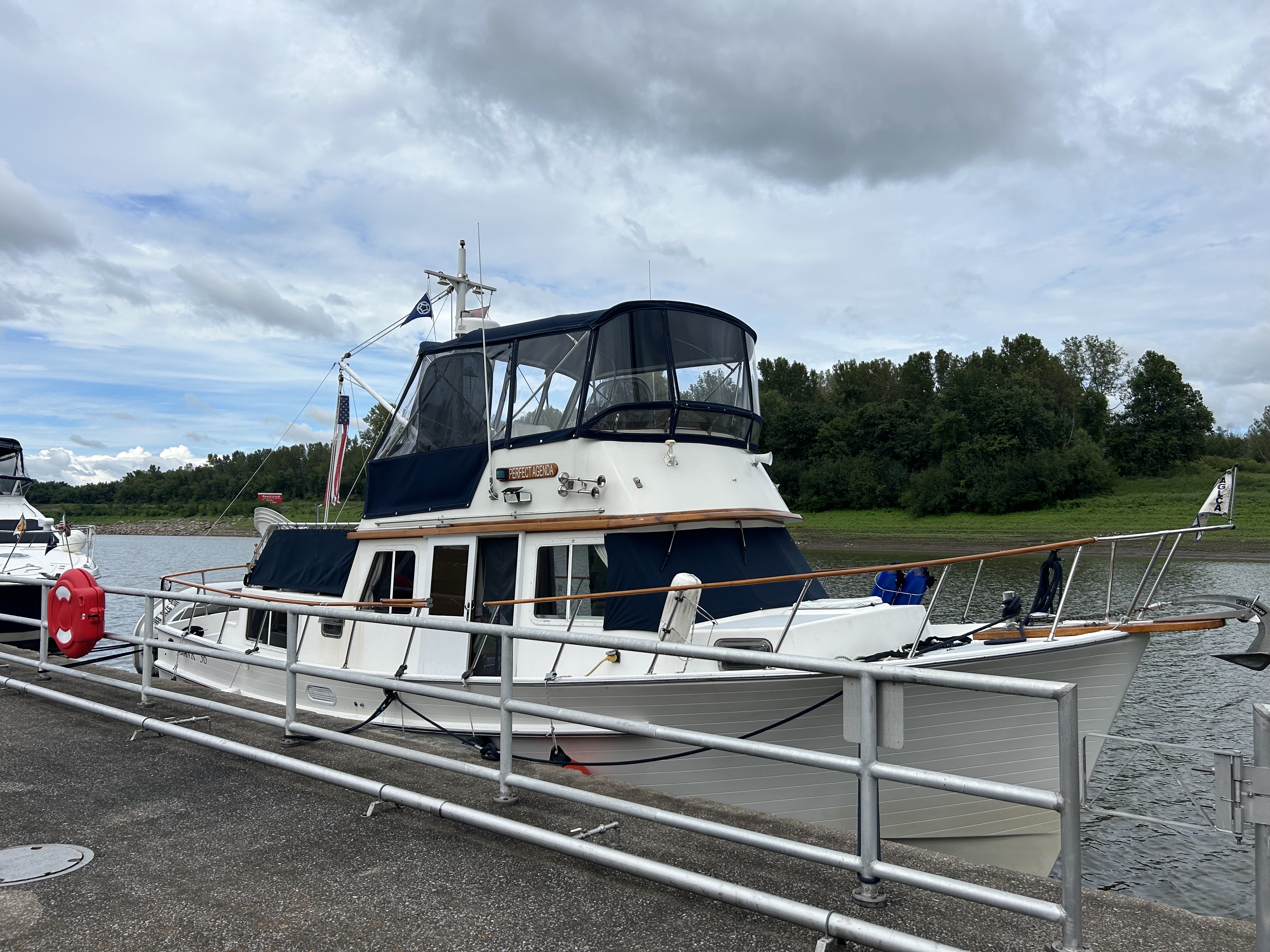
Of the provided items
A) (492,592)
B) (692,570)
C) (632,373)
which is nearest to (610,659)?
(692,570)

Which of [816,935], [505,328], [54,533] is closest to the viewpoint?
[816,935]

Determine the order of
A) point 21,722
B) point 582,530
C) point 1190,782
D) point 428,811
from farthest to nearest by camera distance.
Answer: point 1190,782 < point 582,530 < point 21,722 < point 428,811

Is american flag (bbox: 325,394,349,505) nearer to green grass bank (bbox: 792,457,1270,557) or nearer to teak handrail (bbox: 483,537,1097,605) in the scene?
teak handrail (bbox: 483,537,1097,605)

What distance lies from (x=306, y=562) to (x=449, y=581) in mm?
2564

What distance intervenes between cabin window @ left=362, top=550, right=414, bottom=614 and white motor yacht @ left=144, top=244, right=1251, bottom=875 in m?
0.03

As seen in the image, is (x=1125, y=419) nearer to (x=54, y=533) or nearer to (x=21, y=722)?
(x=54, y=533)

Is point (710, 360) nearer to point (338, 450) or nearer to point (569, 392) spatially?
point (569, 392)

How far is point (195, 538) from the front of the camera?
4240 inches

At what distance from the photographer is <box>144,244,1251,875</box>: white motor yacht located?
6.70m

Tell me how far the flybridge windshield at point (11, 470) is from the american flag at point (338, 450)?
15.9 m

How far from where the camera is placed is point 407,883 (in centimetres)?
386

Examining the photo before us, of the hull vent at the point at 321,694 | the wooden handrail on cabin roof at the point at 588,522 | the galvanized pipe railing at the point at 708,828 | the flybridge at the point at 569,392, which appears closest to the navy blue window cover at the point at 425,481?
the flybridge at the point at 569,392

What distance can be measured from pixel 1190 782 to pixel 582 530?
327 inches

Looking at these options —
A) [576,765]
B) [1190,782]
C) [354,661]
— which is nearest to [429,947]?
[576,765]
